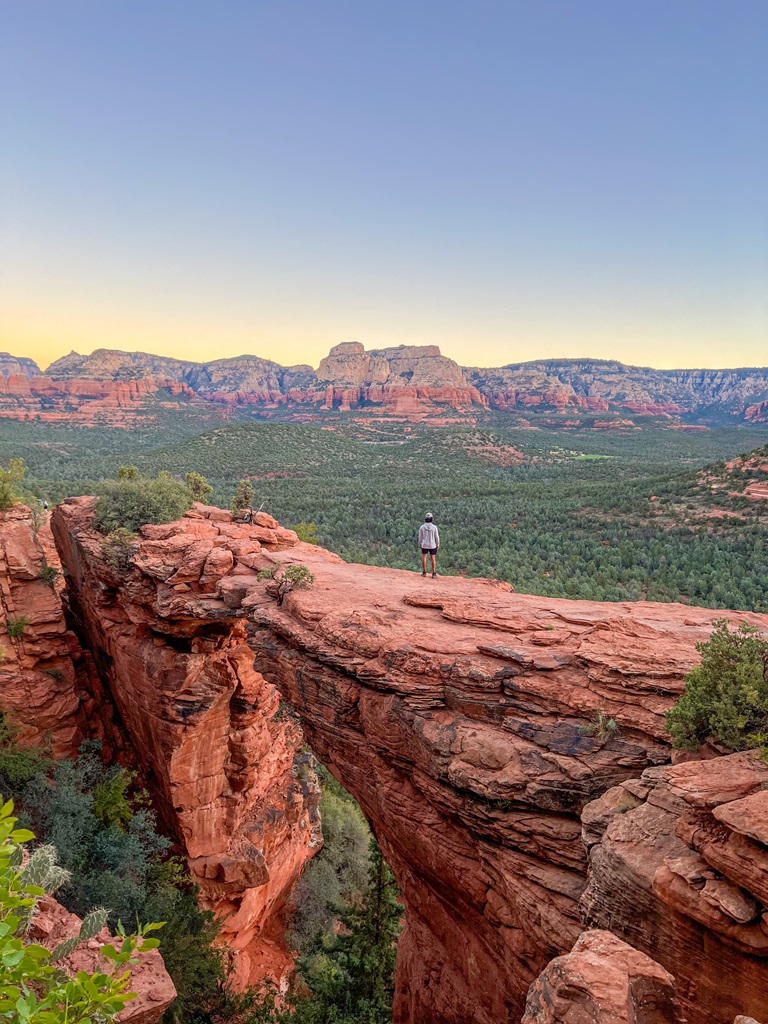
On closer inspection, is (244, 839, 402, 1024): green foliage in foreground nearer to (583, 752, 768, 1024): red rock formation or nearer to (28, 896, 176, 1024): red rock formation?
(28, 896, 176, 1024): red rock formation

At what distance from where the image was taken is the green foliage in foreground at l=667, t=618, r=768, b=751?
558cm

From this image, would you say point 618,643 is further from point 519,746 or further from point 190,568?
point 190,568

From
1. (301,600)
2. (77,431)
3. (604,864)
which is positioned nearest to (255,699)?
(301,600)

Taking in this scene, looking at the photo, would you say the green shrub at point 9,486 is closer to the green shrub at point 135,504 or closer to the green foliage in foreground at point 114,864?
the green shrub at point 135,504

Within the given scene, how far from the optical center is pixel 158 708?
14188 mm

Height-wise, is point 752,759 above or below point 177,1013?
above

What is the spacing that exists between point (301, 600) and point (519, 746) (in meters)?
5.14

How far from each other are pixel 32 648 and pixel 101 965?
418 inches

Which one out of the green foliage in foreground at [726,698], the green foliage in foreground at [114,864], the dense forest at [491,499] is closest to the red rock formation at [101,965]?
the green foliage in foreground at [114,864]

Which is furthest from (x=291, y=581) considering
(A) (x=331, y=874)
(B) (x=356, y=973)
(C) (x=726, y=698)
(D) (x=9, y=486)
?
(A) (x=331, y=874)

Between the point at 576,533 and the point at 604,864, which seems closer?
the point at 604,864

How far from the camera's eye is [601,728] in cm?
684

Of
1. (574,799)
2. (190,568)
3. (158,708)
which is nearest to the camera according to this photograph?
(574,799)

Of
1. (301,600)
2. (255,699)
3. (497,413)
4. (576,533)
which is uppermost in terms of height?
(497,413)
